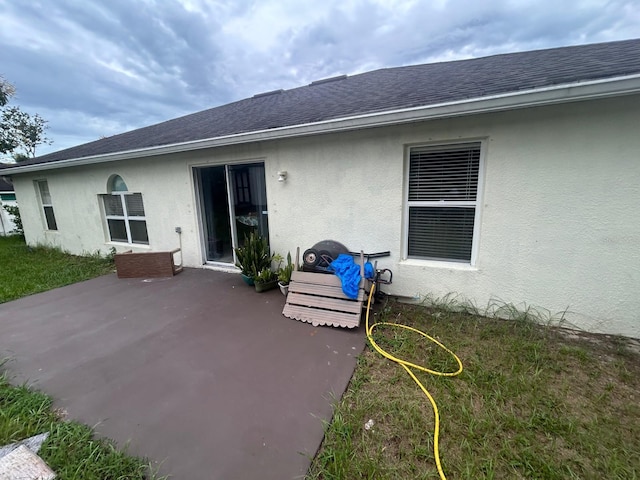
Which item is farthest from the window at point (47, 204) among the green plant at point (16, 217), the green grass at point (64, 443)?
the green grass at point (64, 443)

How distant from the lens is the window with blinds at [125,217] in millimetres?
5785

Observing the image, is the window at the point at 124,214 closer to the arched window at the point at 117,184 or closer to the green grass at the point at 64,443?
the arched window at the point at 117,184

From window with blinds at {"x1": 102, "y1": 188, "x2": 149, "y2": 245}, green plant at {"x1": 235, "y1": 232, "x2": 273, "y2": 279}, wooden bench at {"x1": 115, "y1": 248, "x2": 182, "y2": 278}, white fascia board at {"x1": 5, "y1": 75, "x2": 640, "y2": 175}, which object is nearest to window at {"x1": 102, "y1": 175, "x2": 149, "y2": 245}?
window with blinds at {"x1": 102, "y1": 188, "x2": 149, "y2": 245}

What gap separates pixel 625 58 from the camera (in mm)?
2857

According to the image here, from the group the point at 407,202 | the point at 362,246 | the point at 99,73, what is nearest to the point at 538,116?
the point at 407,202

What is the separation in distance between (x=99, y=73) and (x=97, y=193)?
6622 mm

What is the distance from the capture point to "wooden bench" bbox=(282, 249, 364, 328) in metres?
3.10

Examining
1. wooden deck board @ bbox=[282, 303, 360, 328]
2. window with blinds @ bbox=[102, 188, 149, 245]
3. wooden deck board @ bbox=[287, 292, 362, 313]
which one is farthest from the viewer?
window with blinds @ bbox=[102, 188, 149, 245]

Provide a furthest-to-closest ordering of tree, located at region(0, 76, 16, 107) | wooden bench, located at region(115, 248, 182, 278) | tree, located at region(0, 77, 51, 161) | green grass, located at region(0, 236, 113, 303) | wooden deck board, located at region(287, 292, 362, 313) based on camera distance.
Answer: tree, located at region(0, 77, 51, 161), tree, located at region(0, 76, 16, 107), wooden bench, located at region(115, 248, 182, 278), green grass, located at region(0, 236, 113, 303), wooden deck board, located at region(287, 292, 362, 313)

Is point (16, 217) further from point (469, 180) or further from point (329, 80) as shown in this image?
point (469, 180)

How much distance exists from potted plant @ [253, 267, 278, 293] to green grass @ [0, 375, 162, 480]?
2.47 m

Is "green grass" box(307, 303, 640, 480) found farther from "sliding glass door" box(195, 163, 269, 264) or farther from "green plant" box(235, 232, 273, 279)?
"sliding glass door" box(195, 163, 269, 264)

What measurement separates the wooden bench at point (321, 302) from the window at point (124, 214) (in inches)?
177

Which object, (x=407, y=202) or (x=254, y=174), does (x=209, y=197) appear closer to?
(x=254, y=174)
